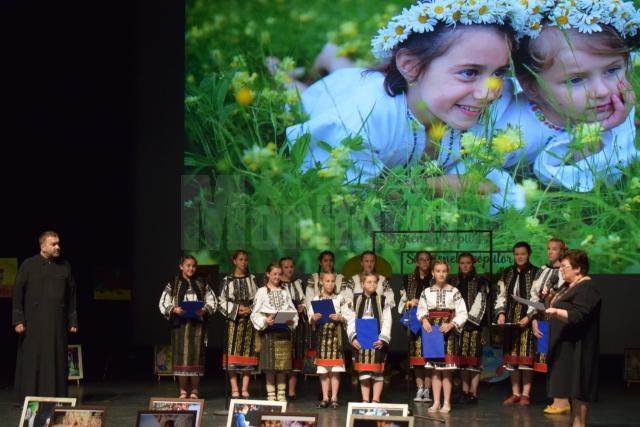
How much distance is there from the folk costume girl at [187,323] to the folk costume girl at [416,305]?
1458 millimetres

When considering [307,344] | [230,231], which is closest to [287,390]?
[307,344]

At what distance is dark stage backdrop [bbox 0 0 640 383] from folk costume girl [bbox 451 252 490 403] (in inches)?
102

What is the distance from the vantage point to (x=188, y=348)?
332 inches

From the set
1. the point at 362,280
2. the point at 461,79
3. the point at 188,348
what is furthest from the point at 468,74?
the point at 188,348

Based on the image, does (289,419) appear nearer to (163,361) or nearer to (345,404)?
(345,404)

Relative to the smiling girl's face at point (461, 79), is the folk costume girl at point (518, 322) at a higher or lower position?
lower

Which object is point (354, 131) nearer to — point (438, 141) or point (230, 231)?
Answer: point (438, 141)

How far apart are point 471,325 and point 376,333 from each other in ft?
2.60

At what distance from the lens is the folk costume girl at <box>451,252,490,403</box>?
832 cm

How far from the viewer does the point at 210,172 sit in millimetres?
10984

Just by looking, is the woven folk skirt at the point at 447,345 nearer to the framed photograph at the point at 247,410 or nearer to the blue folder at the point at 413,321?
the blue folder at the point at 413,321

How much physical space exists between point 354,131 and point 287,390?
270 cm

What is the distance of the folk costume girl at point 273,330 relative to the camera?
26.9 feet

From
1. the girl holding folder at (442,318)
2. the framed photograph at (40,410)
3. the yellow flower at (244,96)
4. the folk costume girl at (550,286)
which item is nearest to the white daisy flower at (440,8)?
the yellow flower at (244,96)
